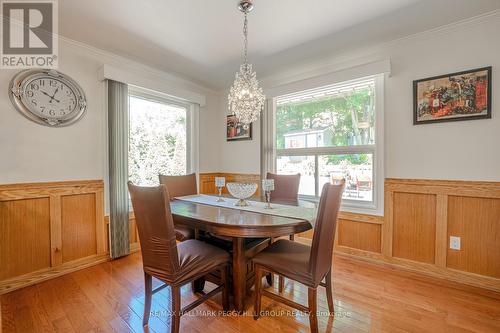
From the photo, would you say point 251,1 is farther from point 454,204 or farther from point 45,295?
point 45,295

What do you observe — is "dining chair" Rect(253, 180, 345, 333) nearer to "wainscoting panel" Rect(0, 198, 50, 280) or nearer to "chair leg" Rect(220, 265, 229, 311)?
"chair leg" Rect(220, 265, 229, 311)

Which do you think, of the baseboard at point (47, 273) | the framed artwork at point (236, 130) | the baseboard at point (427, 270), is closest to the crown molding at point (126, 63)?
the framed artwork at point (236, 130)

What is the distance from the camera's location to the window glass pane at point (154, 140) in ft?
9.73

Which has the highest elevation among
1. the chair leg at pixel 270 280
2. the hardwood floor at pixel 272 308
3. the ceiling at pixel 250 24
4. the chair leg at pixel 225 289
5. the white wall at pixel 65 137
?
the ceiling at pixel 250 24

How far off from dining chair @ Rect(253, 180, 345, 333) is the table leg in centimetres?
13

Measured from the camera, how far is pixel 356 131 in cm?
275

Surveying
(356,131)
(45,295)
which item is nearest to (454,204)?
(356,131)

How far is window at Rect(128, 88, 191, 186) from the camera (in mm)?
2965

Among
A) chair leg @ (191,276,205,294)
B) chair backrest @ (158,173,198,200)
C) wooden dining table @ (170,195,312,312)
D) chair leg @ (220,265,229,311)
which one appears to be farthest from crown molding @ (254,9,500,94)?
chair leg @ (191,276,205,294)

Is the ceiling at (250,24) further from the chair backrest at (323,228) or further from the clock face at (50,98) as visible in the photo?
the chair backrest at (323,228)

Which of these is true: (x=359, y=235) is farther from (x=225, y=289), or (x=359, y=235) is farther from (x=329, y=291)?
(x=225, y=289)

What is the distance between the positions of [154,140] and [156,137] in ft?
0.18

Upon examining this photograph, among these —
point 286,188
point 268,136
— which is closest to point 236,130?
point 268,136

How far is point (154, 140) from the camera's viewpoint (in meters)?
3.19
